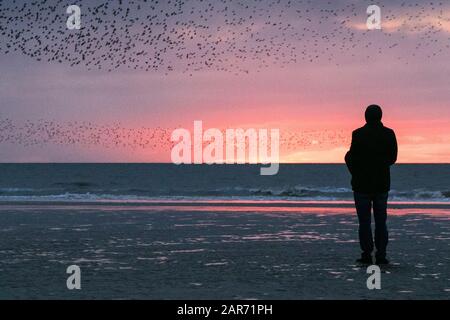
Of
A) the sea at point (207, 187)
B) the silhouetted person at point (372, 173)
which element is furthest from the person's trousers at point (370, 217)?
the sea at point (207, 187)

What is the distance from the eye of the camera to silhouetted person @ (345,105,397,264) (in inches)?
427

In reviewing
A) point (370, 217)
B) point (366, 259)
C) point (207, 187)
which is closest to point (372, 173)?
point (370, 217)

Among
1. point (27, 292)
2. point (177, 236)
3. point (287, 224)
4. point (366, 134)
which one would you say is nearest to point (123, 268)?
point (27, 292)

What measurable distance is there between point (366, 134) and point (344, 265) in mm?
1939

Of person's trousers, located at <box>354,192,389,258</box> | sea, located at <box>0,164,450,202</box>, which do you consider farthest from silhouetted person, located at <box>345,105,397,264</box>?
sea, located at <box>0,164,450,202</box>

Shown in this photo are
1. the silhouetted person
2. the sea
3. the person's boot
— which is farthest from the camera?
the sea

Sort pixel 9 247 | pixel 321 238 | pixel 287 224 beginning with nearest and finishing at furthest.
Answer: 1. pixel 9 247
2. pixel 321 238
3. pixel 287 224

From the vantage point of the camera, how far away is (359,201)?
1089 cm

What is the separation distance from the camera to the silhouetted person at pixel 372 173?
35.6ft

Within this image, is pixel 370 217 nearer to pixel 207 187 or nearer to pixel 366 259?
pixel 366 259

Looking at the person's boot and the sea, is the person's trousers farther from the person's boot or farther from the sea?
the sea

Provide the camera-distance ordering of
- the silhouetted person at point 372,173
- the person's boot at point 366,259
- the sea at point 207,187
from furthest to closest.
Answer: the sea at point 207,187 → the person's boot at point 366,259 → the silhouetted person at point 372,173

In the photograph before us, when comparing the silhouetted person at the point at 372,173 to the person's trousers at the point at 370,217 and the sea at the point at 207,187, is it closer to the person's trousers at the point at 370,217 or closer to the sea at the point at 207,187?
the person's trousers at the point at 370,217
